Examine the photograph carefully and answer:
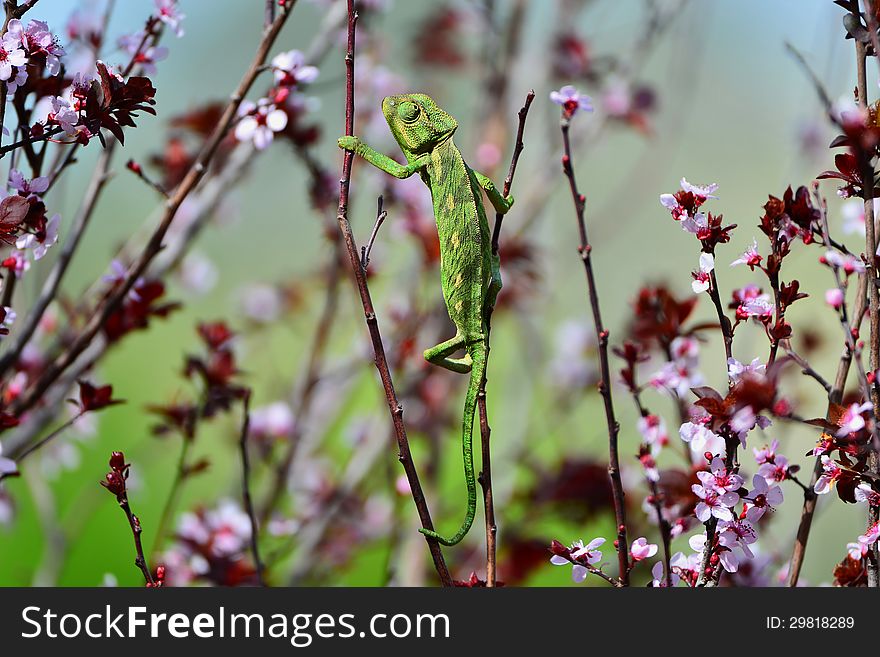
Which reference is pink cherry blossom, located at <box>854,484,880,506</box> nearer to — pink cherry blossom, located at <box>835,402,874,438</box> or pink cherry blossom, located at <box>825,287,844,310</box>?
pink cherry blossom, located at <box>835,402,874,438</box>

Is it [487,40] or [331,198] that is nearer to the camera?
[331,198]

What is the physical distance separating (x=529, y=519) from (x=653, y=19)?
1.93 meters

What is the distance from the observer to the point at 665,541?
1498mm

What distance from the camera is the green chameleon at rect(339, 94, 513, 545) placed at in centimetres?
160

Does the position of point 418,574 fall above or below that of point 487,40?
below

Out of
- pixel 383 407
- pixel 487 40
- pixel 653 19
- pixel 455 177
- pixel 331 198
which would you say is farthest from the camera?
pixel 487 40

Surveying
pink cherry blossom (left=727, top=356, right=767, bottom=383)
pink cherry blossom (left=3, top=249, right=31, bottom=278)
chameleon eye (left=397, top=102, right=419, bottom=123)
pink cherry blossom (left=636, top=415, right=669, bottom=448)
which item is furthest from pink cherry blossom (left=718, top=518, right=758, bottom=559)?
pink cherry blossom (left=3, top=249, right=31, bottom=278)

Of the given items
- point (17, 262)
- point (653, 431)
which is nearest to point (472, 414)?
point (653, 431)

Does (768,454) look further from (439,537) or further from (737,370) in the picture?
(439,537)

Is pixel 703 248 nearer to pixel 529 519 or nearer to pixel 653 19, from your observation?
pixel 529 519

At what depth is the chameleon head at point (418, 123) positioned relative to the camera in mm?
1729

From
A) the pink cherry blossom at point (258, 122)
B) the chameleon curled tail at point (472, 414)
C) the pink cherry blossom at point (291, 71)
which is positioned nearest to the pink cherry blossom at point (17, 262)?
the pink cherry blossom at point (258, 122)

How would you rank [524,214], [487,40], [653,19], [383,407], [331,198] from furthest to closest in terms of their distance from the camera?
[487,40] < [524,214] < [653,19] < [383,407] < [331,198]

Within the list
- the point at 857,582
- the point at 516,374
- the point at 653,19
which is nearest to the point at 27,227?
the point at 857,582
